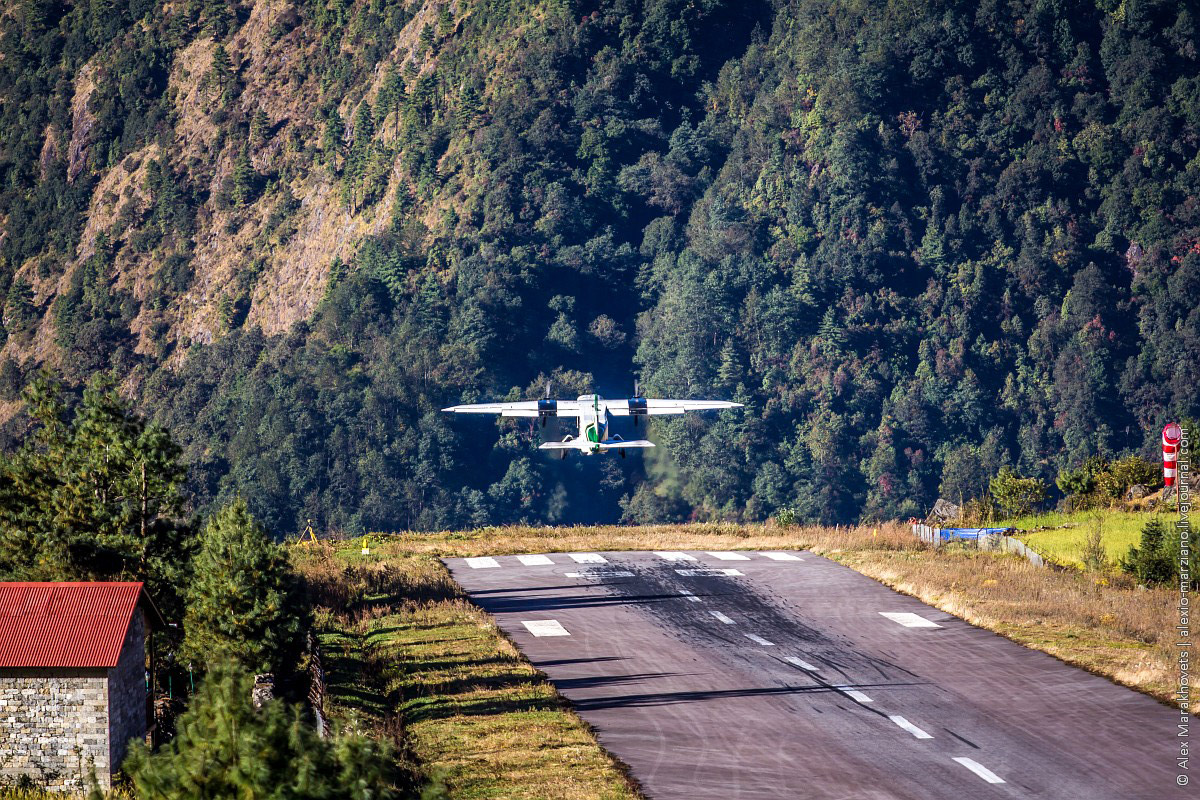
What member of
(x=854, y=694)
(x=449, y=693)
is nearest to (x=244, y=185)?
(x=449, y=693)

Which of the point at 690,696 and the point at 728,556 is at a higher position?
the point at 728,556

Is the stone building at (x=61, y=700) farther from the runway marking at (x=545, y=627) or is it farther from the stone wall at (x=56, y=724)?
the runway marking at (x=545, y=627)

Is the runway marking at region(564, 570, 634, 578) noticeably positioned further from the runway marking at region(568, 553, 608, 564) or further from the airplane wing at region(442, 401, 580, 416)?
the airplane wing at region(442, 401, 580, 416)

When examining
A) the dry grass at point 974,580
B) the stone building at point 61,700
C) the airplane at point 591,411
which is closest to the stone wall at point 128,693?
the stone building at point 61,700

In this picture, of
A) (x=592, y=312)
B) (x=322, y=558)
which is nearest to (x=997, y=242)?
(x=592, y=312)

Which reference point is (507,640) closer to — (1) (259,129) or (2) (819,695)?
(2) (819,695)

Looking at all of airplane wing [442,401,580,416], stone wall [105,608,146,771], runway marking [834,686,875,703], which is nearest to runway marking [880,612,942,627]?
runway marking [834,686,875,703]

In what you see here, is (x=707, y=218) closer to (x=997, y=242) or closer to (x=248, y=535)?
(x=997, y=242)

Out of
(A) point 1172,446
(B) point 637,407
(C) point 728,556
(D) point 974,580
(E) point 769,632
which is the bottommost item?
(E) point 769,632
